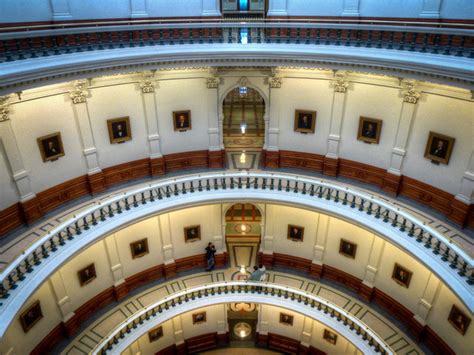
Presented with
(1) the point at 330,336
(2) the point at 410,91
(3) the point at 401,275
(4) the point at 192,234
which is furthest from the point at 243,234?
(2) the point at 410,91

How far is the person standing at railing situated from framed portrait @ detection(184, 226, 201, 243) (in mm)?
570

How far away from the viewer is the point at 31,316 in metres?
10.7

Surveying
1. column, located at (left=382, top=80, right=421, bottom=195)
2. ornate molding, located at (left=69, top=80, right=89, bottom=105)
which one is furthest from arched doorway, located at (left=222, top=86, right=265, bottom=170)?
ornate molding, located at (left=69, top=80, right=89, bottom=105)

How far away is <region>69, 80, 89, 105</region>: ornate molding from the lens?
447 inches

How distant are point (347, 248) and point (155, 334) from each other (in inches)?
302

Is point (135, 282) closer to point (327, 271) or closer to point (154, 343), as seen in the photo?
point (154, 343)

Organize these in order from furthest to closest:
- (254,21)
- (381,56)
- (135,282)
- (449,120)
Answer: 1. (135,282)
2. (254,21)
3. (449,120)
4. (381,56)

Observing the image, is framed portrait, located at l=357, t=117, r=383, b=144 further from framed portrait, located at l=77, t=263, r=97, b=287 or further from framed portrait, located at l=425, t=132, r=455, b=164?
framed portrait, located at l=77, t=263, r=97, b=287

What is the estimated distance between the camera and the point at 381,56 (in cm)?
986

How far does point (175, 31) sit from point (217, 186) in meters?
4.94

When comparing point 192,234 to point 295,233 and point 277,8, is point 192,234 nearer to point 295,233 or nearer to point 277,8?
point 295,233

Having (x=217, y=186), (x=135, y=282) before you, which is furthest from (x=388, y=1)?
(x=135, y=282)

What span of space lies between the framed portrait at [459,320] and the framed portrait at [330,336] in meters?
4.20

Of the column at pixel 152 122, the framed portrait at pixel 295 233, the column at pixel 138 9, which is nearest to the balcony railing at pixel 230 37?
the column at pixel 138 9
